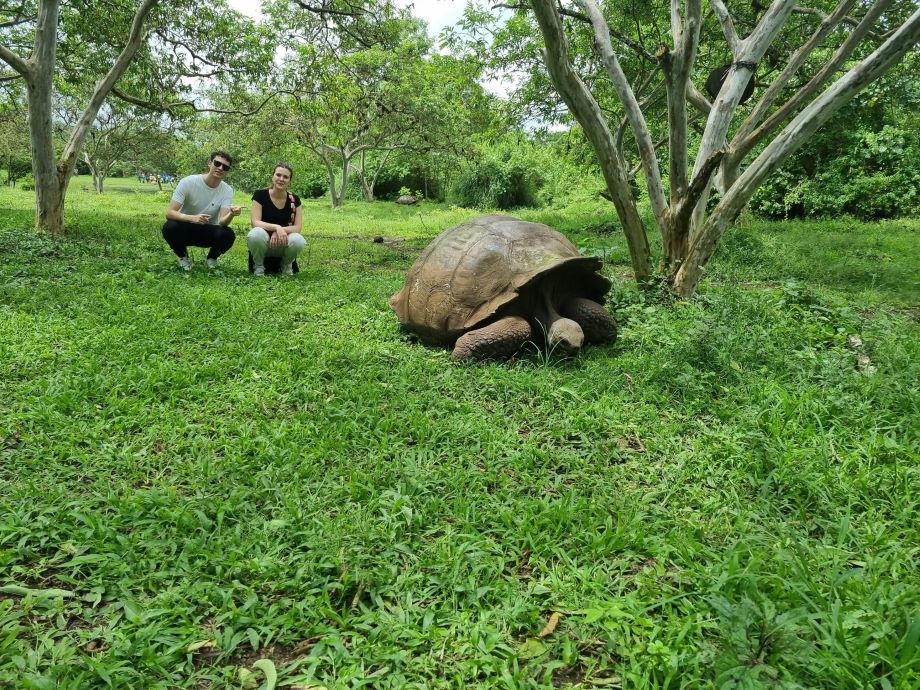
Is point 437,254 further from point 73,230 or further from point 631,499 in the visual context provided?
point 73,230

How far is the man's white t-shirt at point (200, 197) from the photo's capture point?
5594 millimetres

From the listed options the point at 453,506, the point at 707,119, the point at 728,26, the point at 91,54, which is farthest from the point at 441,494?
the point at 91,54

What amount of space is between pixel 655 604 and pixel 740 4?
8.90m

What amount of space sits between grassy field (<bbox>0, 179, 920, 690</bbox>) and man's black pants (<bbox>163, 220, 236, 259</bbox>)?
195cm

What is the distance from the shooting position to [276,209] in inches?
233

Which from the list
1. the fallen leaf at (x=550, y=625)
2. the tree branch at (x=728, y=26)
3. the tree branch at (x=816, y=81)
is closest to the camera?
the fallen leaf at (x=550, y=625)

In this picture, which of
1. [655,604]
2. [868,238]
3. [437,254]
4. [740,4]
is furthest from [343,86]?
[655,604]

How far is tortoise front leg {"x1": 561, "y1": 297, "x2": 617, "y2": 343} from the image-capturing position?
12.1ft

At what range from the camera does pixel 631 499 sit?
6.89 ft

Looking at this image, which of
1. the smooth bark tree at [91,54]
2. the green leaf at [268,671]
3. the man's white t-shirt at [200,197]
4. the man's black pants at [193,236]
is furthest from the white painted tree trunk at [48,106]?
the green leaf at [268,671]

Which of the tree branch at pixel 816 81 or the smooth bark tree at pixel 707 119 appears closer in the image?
the smooth bark tree at pixel 707 119

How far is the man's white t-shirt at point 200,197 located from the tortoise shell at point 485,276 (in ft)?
10.3

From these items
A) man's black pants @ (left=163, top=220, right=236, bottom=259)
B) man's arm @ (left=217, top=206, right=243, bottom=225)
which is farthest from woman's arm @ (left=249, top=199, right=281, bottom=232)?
man's black pants @ (left=163, top=220, right=236, bottom=259)

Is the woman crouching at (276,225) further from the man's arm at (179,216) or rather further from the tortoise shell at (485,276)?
the tortoise shell at (485,276)
